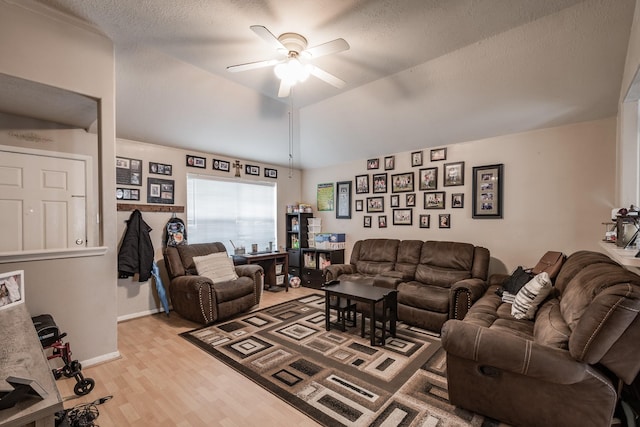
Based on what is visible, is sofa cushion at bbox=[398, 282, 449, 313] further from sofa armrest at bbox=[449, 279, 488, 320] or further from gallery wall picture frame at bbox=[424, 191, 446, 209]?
gallery wall picture frame at bbox=[424, 191, 446, 209]

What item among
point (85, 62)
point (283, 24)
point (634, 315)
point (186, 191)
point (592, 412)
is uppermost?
point (283, 24)

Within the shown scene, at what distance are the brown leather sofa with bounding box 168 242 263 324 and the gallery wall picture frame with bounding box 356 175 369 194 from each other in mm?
2317

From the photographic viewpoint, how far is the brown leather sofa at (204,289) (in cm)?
342

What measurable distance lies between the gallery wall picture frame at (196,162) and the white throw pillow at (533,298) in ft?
14.9

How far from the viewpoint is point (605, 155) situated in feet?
10.3

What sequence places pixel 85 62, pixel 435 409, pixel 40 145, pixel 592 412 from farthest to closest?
pixel 40 145, pixel 85 62, pixel 435 409, pixel 592 412

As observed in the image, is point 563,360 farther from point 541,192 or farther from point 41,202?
point 41,202

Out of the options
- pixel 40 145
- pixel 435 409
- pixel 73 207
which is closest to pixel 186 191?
pixel 73 207

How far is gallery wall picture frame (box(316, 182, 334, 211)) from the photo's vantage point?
5707 mm

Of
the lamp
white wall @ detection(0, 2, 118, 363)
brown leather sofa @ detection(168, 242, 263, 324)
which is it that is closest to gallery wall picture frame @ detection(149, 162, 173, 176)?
brown leather sofa @ detection(168, 242, 263, 324)

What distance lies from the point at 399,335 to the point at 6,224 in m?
4.24

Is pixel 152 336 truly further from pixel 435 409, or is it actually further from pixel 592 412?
pixel 592 412

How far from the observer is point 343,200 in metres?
5.50

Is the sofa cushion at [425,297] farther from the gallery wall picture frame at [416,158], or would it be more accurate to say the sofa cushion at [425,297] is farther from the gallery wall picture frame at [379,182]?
the gallery wall picture frame at [416,158]
